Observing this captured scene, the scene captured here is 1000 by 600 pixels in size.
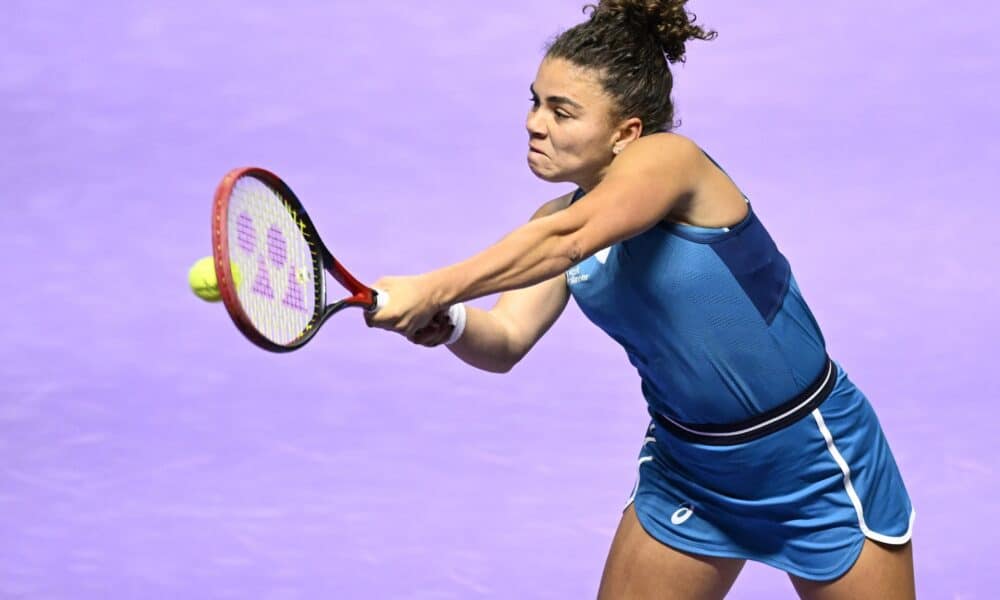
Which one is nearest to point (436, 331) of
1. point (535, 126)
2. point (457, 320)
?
point (457, 320)

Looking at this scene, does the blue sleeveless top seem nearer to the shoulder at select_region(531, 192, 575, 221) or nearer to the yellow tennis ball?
the shoulder at select_region(531, 192, 575, 221)

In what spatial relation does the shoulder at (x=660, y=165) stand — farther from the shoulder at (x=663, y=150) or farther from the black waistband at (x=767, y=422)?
the black waistband at (x=767, y=422)

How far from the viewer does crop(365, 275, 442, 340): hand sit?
3.06 meters

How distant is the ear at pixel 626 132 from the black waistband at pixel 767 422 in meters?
0.60

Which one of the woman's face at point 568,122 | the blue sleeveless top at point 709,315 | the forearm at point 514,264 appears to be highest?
the woman's face at point 568,122

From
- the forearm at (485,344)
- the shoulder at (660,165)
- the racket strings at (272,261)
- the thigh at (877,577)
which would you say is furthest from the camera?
the forearm at (485,344)

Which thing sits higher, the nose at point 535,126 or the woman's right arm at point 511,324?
the nose at point 535,126

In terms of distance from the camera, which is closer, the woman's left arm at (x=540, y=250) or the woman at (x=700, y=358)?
the woman's left arm at (x=540, y=250)

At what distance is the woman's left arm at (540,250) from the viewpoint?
10.1ft

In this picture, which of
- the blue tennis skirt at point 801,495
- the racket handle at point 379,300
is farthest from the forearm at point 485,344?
the racket handle at point 379,300

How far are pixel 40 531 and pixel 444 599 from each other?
132 cm

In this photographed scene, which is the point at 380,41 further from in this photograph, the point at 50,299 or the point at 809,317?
Answer: the point at 809,317

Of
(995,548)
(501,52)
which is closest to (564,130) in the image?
(995,548)

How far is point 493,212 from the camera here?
762 centimetres
